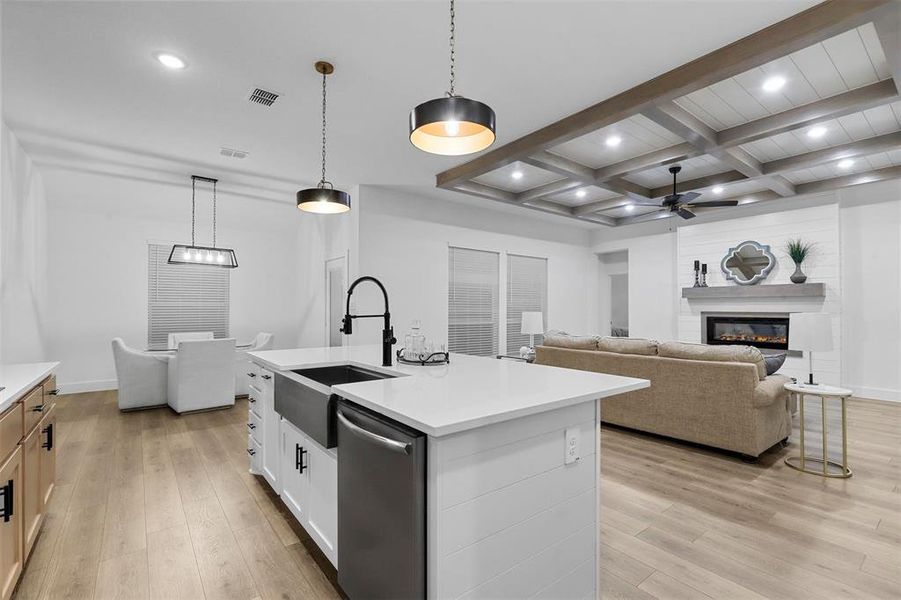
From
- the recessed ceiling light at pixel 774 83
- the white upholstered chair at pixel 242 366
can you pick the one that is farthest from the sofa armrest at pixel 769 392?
the white upholstered chair at pixel 242 366

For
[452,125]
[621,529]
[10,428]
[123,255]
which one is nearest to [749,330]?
[621,529]

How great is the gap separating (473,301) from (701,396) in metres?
3.82

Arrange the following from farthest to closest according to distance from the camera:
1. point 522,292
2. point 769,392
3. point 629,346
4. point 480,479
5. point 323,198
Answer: point 522,292 → point 629,346 → point 769,392 → point 323,198 → point 480,479

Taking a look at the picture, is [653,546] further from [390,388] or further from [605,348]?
[605,348]

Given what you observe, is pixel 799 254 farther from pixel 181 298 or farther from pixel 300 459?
pixel 181 298

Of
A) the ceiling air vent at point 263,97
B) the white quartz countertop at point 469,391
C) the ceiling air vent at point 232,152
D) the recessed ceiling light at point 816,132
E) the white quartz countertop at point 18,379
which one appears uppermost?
the recessed ceiling light at point 816,132

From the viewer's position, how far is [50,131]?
12.7ft

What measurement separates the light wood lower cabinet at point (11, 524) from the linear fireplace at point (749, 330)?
7877 mm

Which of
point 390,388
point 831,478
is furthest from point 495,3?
point 831,478

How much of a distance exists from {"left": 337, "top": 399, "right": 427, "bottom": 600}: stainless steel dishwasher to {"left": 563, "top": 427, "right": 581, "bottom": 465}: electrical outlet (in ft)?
2.00

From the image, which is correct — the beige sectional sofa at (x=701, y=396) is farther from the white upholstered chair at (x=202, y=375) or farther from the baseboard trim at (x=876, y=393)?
the white upholstered chair at (x=202, y=375)

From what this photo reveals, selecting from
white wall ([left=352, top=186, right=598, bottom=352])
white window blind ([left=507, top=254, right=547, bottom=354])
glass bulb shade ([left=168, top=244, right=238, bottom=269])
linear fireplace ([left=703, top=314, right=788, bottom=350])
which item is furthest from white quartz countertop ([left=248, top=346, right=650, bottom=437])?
linear fireplace ([left=703, top=314, right=788, bottom=350])

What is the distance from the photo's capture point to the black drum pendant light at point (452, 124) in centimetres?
161

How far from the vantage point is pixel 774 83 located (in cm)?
325
